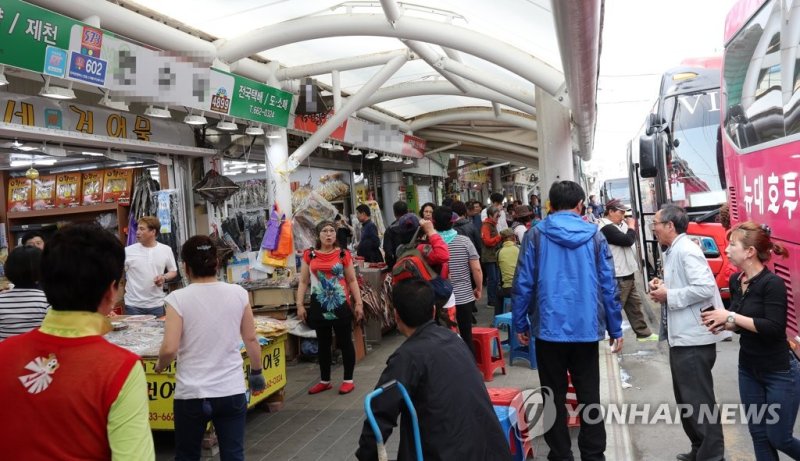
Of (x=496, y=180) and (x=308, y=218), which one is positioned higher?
(x=496, y=180)

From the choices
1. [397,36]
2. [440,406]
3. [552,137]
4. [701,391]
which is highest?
[397,36]

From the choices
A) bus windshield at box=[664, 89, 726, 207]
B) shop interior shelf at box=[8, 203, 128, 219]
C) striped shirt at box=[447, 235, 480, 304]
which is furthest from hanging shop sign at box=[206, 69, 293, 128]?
bus windshield at box=[664, 89, 726, 207]

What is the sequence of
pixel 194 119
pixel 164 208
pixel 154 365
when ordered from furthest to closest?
pixel 164 208 < pixel 194 119 < pixel 154 365

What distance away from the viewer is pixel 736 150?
4.64 m

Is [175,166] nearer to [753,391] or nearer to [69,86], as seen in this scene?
[69,86]

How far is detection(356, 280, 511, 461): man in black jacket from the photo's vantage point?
7.77 feet

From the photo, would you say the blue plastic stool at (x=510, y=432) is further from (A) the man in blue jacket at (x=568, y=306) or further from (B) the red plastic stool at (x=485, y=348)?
(B) the red plastic stool at (x=485, y=348)

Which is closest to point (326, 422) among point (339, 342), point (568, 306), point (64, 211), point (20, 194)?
point (339, 342)

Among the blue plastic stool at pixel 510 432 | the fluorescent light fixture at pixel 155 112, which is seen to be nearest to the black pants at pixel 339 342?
the blue plastic stool at pixel 510 432

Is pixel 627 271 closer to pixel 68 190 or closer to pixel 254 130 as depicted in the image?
pixel 254 130

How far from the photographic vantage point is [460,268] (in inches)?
244

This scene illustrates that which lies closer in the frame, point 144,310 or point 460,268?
point 460,268

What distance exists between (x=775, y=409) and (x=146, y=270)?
18.5ft

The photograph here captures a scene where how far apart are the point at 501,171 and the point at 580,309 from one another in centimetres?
2803
